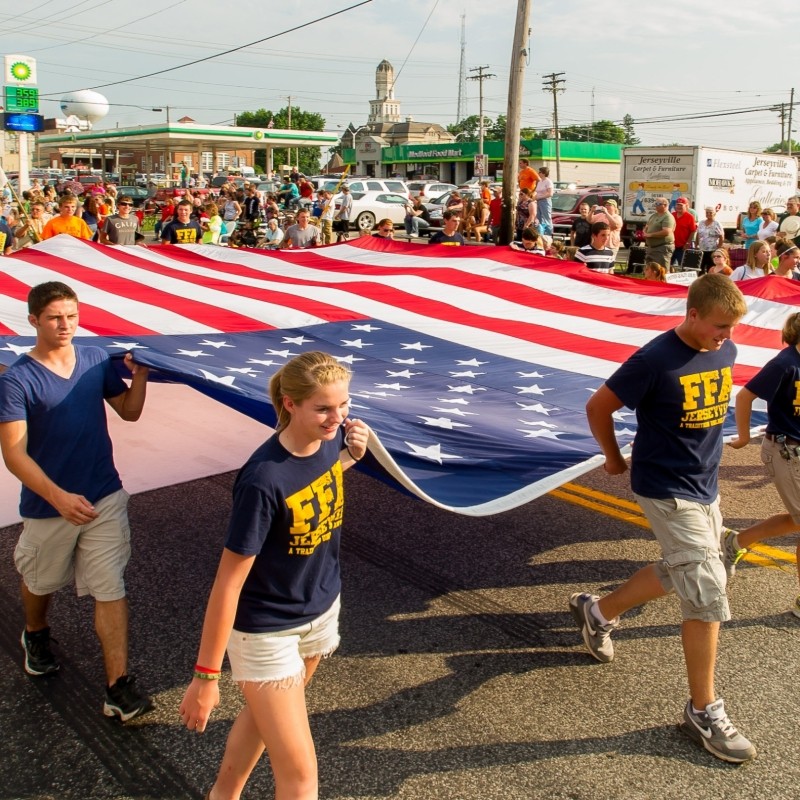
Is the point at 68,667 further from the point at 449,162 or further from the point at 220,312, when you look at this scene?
the point at 449,162

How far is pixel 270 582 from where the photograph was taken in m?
2.67

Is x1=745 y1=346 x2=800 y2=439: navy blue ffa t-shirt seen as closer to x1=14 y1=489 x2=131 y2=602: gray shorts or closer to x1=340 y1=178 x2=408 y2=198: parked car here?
x1=14 y1=489 x2=131 y2=602: gray shorts

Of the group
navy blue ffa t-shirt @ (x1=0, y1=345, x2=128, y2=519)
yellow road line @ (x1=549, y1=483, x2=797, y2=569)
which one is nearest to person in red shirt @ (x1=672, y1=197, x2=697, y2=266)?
yellow road line @ (x1=549, y1=483, x2=797, y2=569)

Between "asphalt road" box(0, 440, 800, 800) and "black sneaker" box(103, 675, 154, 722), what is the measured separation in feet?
0.17

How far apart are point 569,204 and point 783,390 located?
23.6m

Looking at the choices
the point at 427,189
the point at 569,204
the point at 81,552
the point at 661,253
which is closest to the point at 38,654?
the point at 81,552

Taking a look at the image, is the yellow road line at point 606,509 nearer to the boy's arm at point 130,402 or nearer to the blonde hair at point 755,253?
the boy's arm at point 130,402

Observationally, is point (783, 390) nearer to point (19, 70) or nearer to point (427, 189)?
point (19, 70)

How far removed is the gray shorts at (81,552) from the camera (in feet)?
12.0

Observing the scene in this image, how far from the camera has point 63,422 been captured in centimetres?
358

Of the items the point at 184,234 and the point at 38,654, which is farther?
the point at 184,234

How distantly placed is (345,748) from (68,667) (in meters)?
1.39

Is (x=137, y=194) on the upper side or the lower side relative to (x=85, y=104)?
lower

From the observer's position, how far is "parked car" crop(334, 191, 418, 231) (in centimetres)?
3081
